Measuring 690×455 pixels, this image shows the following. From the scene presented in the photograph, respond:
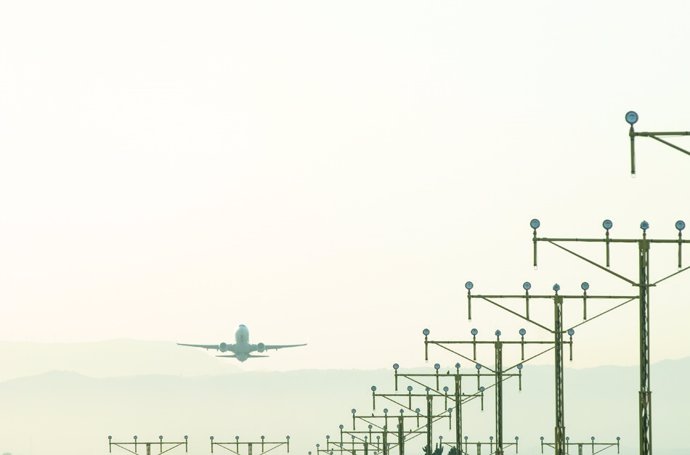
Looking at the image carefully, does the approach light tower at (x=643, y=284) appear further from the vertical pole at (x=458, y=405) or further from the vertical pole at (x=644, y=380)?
the vertical pole at (x=458, y=405)

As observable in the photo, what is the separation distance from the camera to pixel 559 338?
6456 centimetres

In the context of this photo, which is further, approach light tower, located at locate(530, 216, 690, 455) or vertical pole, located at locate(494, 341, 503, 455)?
vertical pole, located at locate(494, 341, 503, 455)

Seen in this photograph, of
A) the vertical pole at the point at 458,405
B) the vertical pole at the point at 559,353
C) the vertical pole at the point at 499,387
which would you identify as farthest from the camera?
the vertical pole at the point at 458,405

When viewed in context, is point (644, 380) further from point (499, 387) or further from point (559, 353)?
point (499, 387)

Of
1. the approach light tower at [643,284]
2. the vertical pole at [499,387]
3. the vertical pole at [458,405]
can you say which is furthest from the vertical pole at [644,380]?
the vertical pole at [458,405]

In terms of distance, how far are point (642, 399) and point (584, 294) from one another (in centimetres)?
1440

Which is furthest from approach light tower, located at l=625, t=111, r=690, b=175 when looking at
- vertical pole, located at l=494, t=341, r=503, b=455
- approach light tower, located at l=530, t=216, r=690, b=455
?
vertical pole, located at l=494, t=341, r=503, b=455

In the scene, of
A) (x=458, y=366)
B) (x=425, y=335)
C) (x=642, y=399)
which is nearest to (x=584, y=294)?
(x=642, y=399)

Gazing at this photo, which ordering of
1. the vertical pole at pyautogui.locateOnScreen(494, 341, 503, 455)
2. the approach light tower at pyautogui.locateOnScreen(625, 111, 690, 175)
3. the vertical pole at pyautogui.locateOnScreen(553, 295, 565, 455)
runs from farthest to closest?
the vertical pole at pyautogui.locateOnScreen(494, 341, 503, 455), the vertical pole at pyautogui.locateOnScreen(553, 295, 565, 455), the approach light tower at pyautogui.locateOnScreen(625, 111, 690, 175)

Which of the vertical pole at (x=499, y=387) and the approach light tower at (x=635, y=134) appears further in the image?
the vertical pole at (x=499, y=387)

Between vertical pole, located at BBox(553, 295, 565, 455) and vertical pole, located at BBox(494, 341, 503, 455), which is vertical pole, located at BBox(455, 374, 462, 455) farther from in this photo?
vertical pole, located at BBox(553, 295, 565, 455)

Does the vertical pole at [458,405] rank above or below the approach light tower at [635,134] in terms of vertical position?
below

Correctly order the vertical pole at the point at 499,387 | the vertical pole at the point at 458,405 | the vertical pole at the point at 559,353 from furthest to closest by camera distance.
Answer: the vertical pole at the point at 458,405 < the vertical pole at the point at 499,387 < the vertical pole at the point at 559,353

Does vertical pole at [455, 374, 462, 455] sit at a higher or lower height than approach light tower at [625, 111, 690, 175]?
lower
